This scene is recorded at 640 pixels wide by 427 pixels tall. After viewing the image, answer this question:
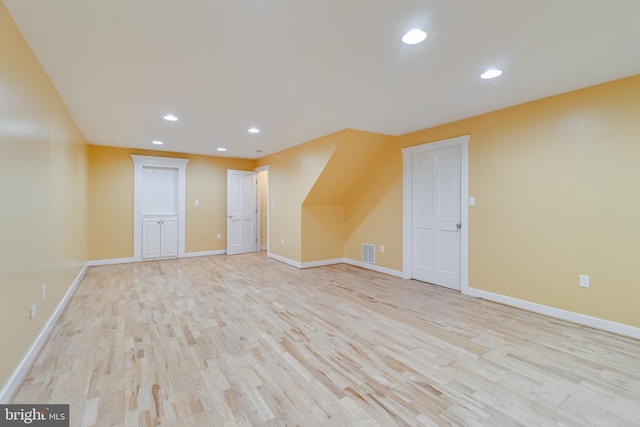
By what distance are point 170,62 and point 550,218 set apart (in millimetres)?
3994

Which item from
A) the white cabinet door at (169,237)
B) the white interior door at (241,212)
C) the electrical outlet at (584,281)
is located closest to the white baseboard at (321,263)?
the white interior door at (241,212)

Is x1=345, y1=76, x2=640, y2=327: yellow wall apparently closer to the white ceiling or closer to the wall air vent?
the white ceiling

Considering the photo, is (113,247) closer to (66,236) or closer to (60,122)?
(66,236)

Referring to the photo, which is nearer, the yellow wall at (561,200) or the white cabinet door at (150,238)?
the yellow wall at (561,200)

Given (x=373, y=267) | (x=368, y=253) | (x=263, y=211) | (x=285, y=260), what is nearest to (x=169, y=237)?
(x=263, y=211)

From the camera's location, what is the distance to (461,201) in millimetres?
3891

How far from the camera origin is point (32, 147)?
2.21 m

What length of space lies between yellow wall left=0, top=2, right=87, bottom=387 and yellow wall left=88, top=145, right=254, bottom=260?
99.0 inches

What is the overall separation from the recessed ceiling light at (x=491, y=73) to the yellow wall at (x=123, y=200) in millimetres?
5774

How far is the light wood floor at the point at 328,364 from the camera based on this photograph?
5.48 ft

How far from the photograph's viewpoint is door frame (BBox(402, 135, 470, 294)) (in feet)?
12.5

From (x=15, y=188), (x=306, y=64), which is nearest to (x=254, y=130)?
(x=306, y=64)

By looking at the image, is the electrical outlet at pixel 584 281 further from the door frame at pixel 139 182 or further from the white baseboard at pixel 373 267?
the door frame at pixel 139 182

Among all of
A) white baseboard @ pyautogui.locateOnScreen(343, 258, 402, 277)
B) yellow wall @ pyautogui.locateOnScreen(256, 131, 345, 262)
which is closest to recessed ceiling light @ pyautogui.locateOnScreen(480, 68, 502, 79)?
yellow wall @ pyautogui.locateOnScreen(256, 131, 345, 262)
